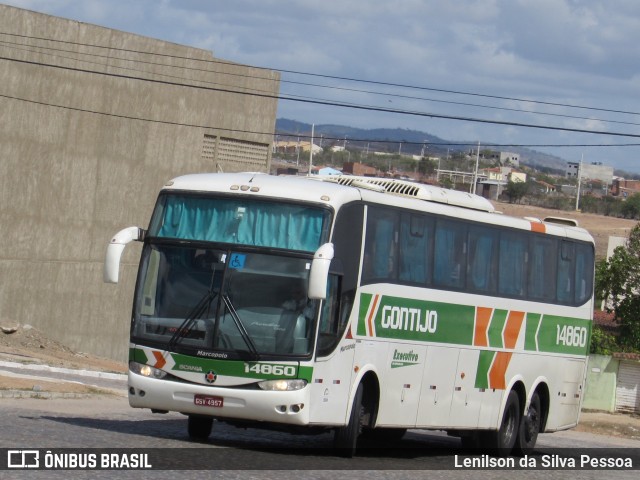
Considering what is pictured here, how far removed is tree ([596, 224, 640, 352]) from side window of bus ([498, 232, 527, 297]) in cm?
3430

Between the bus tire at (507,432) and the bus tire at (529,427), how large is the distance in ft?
0.56

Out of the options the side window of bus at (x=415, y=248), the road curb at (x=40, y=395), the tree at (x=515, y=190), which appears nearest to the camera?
the side window of bus at (x=415, y=248)

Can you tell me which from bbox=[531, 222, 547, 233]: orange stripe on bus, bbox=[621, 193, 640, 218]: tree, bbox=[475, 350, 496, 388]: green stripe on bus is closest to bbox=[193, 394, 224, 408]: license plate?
bbox=[475, 350, 496, 388]: green stripe on bus

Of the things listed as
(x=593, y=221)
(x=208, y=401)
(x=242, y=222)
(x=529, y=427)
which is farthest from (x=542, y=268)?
(x=593, y=221)

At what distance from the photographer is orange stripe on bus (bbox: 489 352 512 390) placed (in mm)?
18806

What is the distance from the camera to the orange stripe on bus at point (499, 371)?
1881 centimetres

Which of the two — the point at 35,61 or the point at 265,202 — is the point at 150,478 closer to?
the point at 265,202

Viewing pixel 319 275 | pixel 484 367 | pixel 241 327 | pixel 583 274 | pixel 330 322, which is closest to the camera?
pixel 319 275

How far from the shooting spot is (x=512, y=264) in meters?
19.2

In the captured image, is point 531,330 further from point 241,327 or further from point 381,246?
point 241,327

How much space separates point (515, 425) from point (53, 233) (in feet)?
64.5

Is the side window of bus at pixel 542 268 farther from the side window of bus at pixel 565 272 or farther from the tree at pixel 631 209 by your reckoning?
the tree at pixel 631 209

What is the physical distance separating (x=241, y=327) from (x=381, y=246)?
2444 millimetres

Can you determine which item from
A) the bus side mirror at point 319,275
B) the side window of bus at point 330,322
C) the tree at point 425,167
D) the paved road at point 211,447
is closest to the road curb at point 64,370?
the paved road at point 211,447
